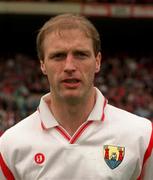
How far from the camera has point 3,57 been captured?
17.0 meters

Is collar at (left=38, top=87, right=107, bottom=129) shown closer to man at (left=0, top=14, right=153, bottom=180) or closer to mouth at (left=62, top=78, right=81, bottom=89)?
man at (left=0, top=14, right=153, bottom=180)

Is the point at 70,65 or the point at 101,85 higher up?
the point at 70,65

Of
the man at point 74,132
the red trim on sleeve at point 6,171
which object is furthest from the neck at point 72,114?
the red trim on sleeve at point 6,171

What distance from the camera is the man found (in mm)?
2945

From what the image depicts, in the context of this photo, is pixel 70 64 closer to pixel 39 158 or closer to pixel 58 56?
pixel 58 56

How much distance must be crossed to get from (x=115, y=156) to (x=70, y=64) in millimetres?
480

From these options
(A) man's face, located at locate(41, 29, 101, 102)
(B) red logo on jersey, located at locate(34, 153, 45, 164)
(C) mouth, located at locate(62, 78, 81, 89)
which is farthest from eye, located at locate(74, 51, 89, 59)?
(B) red logo on jersey, located at locate(34, 153, 45, 164)

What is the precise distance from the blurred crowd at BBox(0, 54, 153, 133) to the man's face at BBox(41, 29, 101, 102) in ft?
23.6

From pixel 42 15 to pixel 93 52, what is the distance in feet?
41.9

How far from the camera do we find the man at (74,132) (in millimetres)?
2945

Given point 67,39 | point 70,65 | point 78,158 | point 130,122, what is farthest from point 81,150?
point 67,39

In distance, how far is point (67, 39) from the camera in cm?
294

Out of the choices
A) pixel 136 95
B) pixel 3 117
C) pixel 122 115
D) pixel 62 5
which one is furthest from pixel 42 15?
pixel 122 115

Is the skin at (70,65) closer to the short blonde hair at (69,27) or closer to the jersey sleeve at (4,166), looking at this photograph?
the short blonde hair at (69,27)
